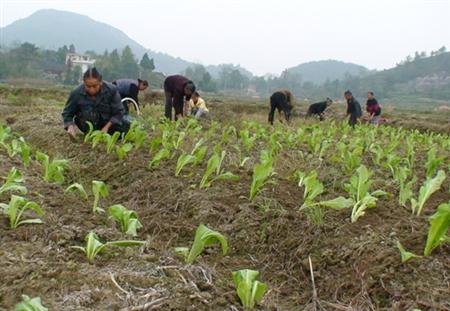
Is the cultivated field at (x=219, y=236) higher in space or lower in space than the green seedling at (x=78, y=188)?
lower

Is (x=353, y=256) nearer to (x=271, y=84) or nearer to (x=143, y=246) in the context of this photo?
(x=143, y=246)

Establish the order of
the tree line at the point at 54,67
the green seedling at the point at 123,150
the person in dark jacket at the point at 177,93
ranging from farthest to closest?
1. the tree line at the point at 54,67
2. the person in dark jacket at the point at 177,93
3. the green seedling at the point at 123,150

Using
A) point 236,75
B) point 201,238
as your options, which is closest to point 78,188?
point 201,238

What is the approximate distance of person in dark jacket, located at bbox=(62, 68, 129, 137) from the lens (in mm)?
5480

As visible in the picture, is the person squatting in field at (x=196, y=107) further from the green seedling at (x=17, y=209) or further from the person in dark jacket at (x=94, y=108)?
the green seedling at (x=17, y=209)

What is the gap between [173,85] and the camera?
8461 mm

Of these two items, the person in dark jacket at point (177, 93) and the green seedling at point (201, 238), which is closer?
the green seedling at point (201, 238)

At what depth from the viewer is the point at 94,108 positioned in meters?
5.62

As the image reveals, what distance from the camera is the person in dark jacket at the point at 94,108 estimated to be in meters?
5.48

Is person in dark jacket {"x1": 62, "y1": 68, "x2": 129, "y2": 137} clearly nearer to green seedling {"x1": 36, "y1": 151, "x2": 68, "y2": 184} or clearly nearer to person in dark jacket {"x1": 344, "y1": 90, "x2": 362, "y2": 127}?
green seedling {"x1": 36, "y1": 151, "x2": 68, "y2": 184}

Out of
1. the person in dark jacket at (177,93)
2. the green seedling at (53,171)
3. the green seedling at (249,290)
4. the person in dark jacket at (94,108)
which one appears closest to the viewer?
the green seedling at (249,290)

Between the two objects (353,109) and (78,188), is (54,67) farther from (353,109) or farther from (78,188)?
(78,188)

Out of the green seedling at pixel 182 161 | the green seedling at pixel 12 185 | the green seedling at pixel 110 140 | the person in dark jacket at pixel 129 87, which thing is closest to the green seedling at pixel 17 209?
the green seedling at pixel 12 185

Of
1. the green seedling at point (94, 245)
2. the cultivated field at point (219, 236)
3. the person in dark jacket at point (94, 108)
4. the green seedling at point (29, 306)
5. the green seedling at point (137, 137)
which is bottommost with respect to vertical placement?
the cultivated field at point (219, 236)
